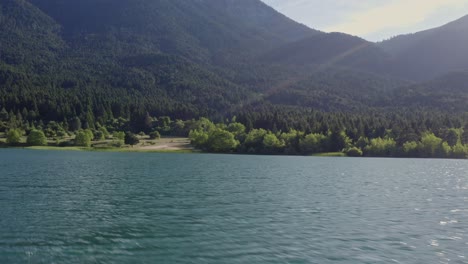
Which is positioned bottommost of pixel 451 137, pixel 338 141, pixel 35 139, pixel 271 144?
pixel 35 139

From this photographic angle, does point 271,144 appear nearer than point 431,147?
No

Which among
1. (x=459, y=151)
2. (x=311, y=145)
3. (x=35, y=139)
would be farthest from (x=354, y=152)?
(x=35, y=139)

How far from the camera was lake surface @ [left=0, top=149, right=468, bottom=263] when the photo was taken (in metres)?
26.3

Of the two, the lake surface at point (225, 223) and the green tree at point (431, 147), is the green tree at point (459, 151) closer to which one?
the green tree at point (431, 147)

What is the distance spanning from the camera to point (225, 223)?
35.0 m

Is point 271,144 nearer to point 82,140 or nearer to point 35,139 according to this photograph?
point 82,140

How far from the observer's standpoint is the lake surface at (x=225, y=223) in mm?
26312

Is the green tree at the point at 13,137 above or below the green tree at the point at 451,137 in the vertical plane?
below

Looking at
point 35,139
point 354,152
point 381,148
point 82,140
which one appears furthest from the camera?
point 82,140

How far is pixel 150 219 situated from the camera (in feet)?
118

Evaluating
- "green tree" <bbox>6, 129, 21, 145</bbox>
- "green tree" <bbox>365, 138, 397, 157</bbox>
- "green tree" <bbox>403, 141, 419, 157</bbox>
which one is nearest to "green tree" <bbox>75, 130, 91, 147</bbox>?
"green tree" <bbox>6, 129, 21, 145</bbox>

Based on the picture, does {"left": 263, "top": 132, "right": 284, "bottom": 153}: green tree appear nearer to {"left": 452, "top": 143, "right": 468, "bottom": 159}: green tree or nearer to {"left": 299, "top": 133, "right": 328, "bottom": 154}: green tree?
{"left": 299, "top": 133, "right": 328, "bottom": 154}: green tree

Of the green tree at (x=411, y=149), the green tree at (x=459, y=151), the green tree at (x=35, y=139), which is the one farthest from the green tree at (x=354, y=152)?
the green tree at (x=35, y=139)

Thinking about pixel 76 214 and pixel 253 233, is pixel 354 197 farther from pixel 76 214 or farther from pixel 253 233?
pixel 76 214
